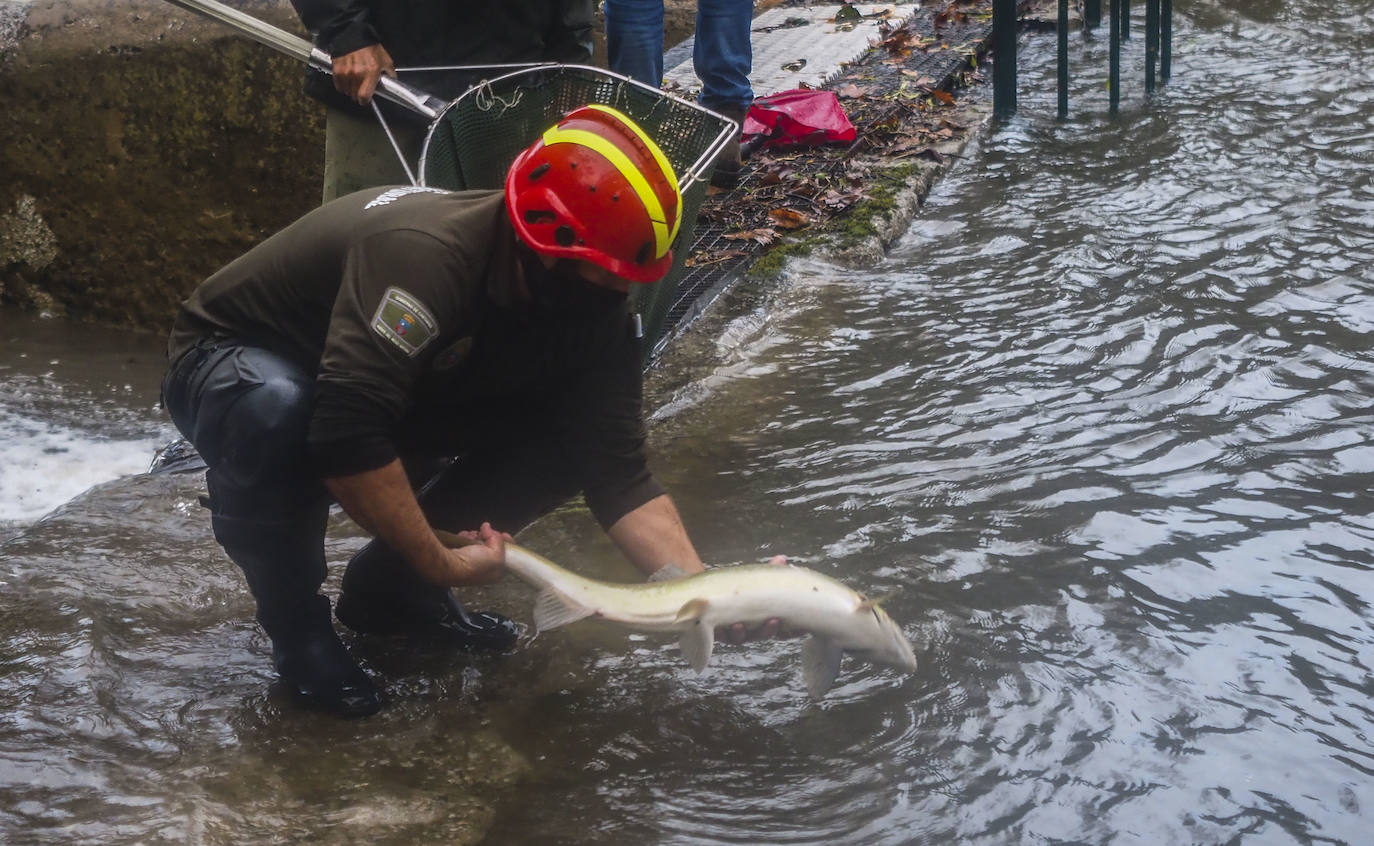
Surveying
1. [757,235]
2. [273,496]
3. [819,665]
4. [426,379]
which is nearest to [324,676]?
[273,496]

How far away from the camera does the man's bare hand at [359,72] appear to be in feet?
14.2

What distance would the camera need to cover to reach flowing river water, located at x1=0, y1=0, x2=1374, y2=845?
301cm

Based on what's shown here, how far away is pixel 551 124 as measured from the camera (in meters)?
4.73

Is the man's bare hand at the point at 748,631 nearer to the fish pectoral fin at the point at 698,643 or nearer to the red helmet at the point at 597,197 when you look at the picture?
the fish pectoral fin at the point at 698,643

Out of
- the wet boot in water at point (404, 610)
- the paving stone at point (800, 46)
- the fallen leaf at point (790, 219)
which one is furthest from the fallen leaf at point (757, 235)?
the wet boot in water at point (404, 610)

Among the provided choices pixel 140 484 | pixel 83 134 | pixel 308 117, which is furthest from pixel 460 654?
pixel 83 134

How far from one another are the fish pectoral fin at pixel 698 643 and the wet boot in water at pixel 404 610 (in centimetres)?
75

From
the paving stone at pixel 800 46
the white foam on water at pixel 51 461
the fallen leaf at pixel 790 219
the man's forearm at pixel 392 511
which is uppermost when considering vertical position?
the paving stone at pixel 800 46

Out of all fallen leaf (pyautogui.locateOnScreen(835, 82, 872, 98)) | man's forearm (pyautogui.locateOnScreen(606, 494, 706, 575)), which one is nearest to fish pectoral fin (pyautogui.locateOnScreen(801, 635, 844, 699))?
man's forearm (pyautogui.locateOnScreen(606, 494, 706, 575))

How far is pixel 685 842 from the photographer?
292cm

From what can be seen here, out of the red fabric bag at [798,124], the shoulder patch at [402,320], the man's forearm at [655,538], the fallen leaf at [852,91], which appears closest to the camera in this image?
the shoulder patch at [402,320]

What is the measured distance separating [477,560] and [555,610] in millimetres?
215

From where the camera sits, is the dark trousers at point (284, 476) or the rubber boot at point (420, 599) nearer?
the dark trousers at point (284, 476)

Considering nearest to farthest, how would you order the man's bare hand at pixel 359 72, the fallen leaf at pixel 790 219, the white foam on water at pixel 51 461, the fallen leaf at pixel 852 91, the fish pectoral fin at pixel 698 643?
the fish pectoral fin at pixel 698 643, the man's bare hand at pixel 359 72, the white foam on water at pixel 51 461, the fallen leaf at pixel 790 219, the fallen leaf at pixel 852 91
